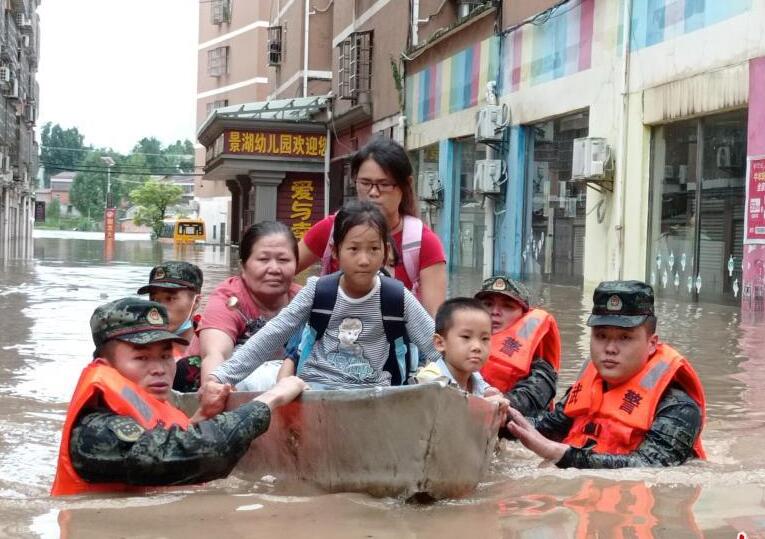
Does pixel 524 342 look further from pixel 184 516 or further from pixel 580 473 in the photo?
pixel 184 516

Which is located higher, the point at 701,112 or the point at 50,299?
the point at 701,112

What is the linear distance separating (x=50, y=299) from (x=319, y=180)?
889 inches

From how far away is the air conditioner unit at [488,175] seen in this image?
2166 cm

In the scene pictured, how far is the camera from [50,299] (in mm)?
15055

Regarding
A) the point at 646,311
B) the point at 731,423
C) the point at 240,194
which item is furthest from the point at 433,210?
the point at 240,194

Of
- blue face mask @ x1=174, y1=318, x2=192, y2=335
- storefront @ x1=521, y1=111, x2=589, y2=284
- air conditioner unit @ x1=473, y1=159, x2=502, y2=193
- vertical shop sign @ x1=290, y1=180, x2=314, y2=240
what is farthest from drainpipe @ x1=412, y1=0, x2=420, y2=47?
blue face mask @ x1=174, y1=318, x2=192, y2=335

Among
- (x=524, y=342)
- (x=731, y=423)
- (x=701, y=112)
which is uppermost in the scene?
(x=701, y=112)

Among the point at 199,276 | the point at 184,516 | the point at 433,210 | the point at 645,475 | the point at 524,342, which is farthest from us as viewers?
the point at 433,210

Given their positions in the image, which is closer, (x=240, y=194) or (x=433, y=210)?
(x=433, y=210)

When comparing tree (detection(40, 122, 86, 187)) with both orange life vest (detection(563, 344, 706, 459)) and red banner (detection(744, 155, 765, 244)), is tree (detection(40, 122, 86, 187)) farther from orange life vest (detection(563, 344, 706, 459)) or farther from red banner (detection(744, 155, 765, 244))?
orange life vest (detection(563, 344, 706, 459))

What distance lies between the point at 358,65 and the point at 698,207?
55.6 feet

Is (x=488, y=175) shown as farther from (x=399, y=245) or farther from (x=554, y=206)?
(x=399, y=245)

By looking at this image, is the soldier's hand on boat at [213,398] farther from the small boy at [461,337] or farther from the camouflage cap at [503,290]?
the camouflage cap at [503,290]

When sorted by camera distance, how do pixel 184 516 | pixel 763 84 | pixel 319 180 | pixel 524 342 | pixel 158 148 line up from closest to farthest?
pixel 184 516, pixel 524 342, pixel 763 84, pixel 319 180, pixel 158 148
